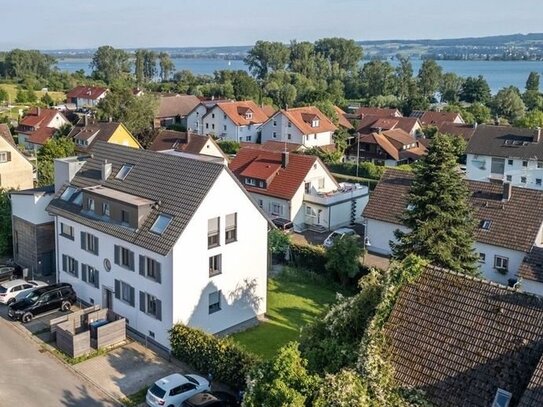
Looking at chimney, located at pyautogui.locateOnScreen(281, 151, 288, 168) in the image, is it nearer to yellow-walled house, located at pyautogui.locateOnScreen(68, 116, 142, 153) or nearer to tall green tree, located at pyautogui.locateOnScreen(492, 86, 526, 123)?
yellow-walled house, located at pyautogui.locateOnScreen(68, 116, 142, 153)

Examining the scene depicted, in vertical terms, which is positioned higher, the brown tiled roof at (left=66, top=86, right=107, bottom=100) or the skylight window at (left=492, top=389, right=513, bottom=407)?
the brown tiled roof at (left=66, top=86, right=107, bottom=100)

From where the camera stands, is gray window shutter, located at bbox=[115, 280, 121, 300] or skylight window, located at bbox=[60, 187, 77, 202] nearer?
gray window shutter, located at bbox=[115, 280, 121, 300]

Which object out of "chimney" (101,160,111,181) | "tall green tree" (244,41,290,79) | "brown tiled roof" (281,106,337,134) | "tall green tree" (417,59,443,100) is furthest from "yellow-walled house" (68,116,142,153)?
"tall green tree" (244,41,290,79)

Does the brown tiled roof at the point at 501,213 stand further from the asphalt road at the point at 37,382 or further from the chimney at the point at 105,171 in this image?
the asphalt road at the point at 37,382

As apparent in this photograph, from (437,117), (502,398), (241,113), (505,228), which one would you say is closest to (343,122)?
(437,117)

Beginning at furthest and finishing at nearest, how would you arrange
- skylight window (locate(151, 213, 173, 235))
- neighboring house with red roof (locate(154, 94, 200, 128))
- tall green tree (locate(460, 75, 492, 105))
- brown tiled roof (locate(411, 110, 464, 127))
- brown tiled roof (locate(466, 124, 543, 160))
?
tall green tree (locate(460, 75, 492, 105)) → neighboring house with red roof (locate(154, 94, 200, 128)) → brown tiled roof (locate(411, 110, 464, 127)) → brown tiled roof (locate(466, 124, 543, 160)) → skylight window (locate(151, 213, 173, 235))

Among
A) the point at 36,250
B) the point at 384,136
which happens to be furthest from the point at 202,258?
the point at 384,136

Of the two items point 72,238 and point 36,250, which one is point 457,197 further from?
point 36,250
